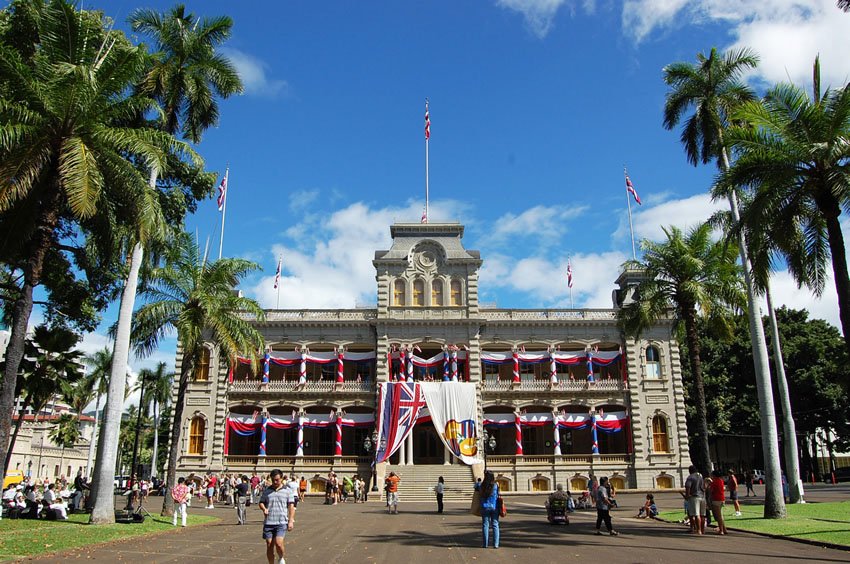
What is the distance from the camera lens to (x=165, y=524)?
2050 centimetres

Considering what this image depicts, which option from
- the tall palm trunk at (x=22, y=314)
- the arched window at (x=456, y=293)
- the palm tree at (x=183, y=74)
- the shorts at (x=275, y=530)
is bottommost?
the shorts at (x=275, y=530)

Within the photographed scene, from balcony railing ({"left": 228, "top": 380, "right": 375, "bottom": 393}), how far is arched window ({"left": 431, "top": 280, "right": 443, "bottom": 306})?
23.4ft

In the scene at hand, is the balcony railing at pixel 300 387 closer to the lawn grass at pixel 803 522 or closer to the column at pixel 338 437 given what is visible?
the column at pixel 338 437

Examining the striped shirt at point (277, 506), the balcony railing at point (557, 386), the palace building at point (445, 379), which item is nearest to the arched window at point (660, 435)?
the palace building at point (445, 379)

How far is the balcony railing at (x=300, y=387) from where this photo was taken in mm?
42969

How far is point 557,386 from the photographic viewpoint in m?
43.5

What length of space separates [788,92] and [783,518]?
12.8 m

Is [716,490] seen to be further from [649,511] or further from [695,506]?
[649,511]

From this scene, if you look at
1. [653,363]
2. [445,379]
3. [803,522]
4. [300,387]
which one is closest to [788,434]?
[803,522]

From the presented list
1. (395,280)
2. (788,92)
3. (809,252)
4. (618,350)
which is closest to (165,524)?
(809,252)

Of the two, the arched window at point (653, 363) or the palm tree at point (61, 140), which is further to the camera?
the arched window at point (653, 363)

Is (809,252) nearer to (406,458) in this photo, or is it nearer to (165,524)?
(165,524)

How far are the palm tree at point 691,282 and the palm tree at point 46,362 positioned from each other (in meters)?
23.4

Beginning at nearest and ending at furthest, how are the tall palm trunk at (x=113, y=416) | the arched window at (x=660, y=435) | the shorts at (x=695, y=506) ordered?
the shorts at (x=695, y=506)
the tall palm trunk at (x=113, y=416)
the arched window at (x=660, y=435)
